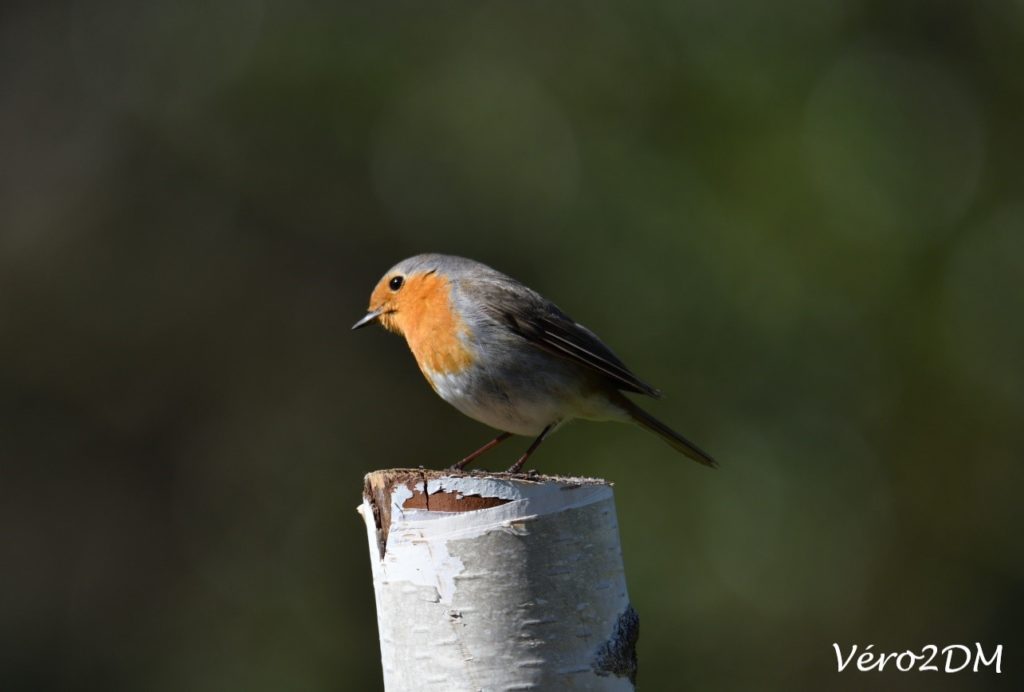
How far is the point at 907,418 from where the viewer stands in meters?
8.40

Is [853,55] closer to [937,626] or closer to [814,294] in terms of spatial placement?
[814,294]

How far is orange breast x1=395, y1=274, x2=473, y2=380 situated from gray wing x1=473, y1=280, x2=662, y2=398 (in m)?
0.16

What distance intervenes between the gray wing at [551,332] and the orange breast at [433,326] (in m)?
0.16

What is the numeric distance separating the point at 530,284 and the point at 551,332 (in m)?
4.51

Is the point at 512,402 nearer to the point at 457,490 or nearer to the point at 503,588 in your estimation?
the point at 457,490

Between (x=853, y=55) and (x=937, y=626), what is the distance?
12.8 ft

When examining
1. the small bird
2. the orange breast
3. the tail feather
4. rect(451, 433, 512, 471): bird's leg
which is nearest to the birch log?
rect(451, 433, 512, 471): bird's leg

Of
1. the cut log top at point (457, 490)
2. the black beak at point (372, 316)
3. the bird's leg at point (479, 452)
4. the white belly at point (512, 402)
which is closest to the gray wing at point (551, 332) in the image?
the white belly at point (512, 402)

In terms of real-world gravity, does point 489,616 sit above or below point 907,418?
below

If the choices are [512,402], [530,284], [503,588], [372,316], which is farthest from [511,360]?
[530,284]

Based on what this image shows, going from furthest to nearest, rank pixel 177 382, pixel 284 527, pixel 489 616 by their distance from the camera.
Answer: pixel 177 382 < pixel 284 527 < pixel 489 616

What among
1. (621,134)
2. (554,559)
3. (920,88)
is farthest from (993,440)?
(554,559)

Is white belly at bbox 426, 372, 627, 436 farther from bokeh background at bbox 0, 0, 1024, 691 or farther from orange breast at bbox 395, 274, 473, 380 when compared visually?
bokeh background at bbox 0, 0, 1024, 691

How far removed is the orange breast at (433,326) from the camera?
5.11 metres
